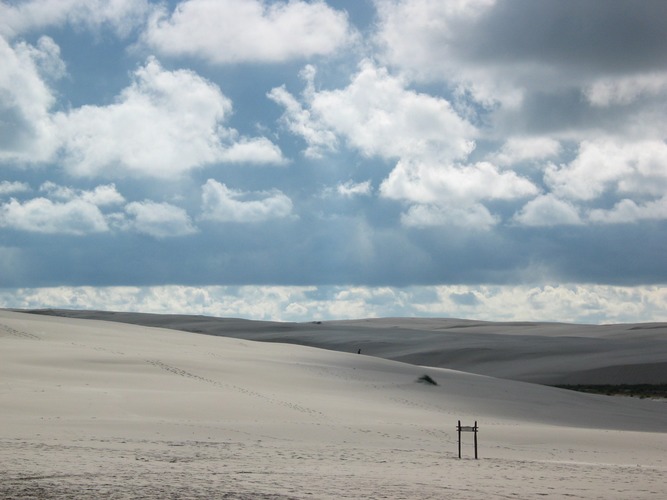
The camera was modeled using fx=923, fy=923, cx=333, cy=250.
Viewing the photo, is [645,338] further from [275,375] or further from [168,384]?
[168,384]

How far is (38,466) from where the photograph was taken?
36.7 feet

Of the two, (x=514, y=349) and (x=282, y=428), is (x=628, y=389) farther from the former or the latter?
(x=282, y=428)

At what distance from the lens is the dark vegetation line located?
3212cm

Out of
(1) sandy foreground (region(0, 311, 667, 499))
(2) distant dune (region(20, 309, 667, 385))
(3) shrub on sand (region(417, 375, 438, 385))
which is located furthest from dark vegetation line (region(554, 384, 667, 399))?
(3) shrub on sand (region(417, 375, 438, 385))

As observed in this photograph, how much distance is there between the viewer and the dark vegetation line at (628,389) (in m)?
32.1

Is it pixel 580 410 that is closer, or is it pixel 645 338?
pixel 580 410

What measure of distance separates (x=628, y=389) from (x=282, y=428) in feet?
69.5

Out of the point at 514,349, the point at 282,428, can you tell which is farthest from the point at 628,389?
the point at 282,428

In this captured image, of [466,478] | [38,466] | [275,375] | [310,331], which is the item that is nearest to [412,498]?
[466,478]

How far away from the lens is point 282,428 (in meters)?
16.7

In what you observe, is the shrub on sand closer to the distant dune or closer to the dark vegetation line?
the dark vegetation line

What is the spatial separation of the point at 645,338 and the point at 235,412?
39736 mm

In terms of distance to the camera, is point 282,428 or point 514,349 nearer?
point 282,428

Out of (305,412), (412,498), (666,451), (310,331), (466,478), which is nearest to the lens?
(412,498)
